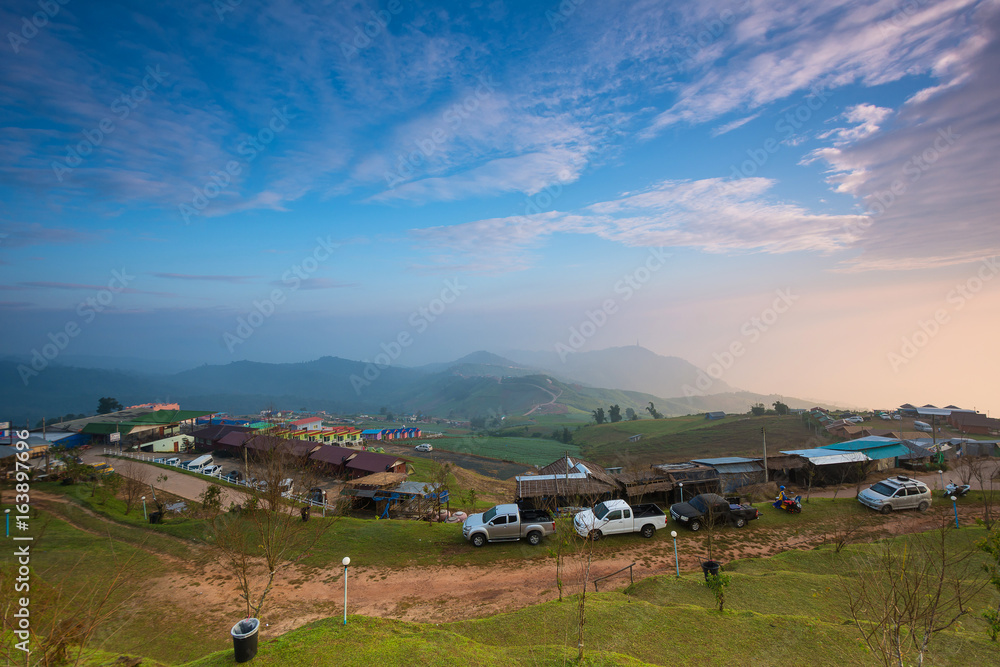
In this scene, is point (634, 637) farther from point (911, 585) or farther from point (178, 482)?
point (178, 482)

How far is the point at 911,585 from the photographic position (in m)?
10.7

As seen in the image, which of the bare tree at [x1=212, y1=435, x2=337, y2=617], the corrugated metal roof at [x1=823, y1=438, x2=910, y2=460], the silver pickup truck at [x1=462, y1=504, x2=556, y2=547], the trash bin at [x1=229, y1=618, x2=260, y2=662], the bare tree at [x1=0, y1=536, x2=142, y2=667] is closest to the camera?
the bare tree at [x1=0, y1=536, x2=142, y2=667]

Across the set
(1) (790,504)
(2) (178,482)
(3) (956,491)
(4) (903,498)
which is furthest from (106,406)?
(3) (956,491)

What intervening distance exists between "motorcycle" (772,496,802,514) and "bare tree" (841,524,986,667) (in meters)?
3.90

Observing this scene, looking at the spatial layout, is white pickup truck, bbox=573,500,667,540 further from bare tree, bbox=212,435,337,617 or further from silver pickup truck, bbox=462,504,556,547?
bare tree, bbox=212,435,337,617

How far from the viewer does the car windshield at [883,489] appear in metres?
18.5

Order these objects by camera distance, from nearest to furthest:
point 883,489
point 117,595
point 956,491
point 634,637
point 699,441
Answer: point 634,637 → point 117,595 → point 883,489 → point 956,491 → point 699,441

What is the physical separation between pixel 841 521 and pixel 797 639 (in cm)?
1362

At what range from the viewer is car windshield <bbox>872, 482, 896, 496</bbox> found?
60.7ft

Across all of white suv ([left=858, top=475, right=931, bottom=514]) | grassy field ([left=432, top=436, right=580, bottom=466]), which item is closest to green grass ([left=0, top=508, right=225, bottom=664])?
white suv ([left=858, top=475, right=931, bottom=514])

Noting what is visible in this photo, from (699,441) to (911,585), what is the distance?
52749mm

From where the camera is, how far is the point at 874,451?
1039 inches

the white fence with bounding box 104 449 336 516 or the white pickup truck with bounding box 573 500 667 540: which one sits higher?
the white pickup truck with bounding box 573 500 667 540

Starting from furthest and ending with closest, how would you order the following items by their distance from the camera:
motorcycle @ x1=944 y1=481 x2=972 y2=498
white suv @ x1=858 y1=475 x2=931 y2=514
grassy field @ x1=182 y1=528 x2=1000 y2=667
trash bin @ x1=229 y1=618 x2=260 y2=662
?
motorcycle @ x1=944 y1=481 x2=972 y2=498 → white suv @ x1=858 y1=475 x2=931 y2=514 → grassy field @ x1=182 y1=528 x2=1000 y2=667 → trash bin @ x1=229 y1=618 x2=260 y2=662
